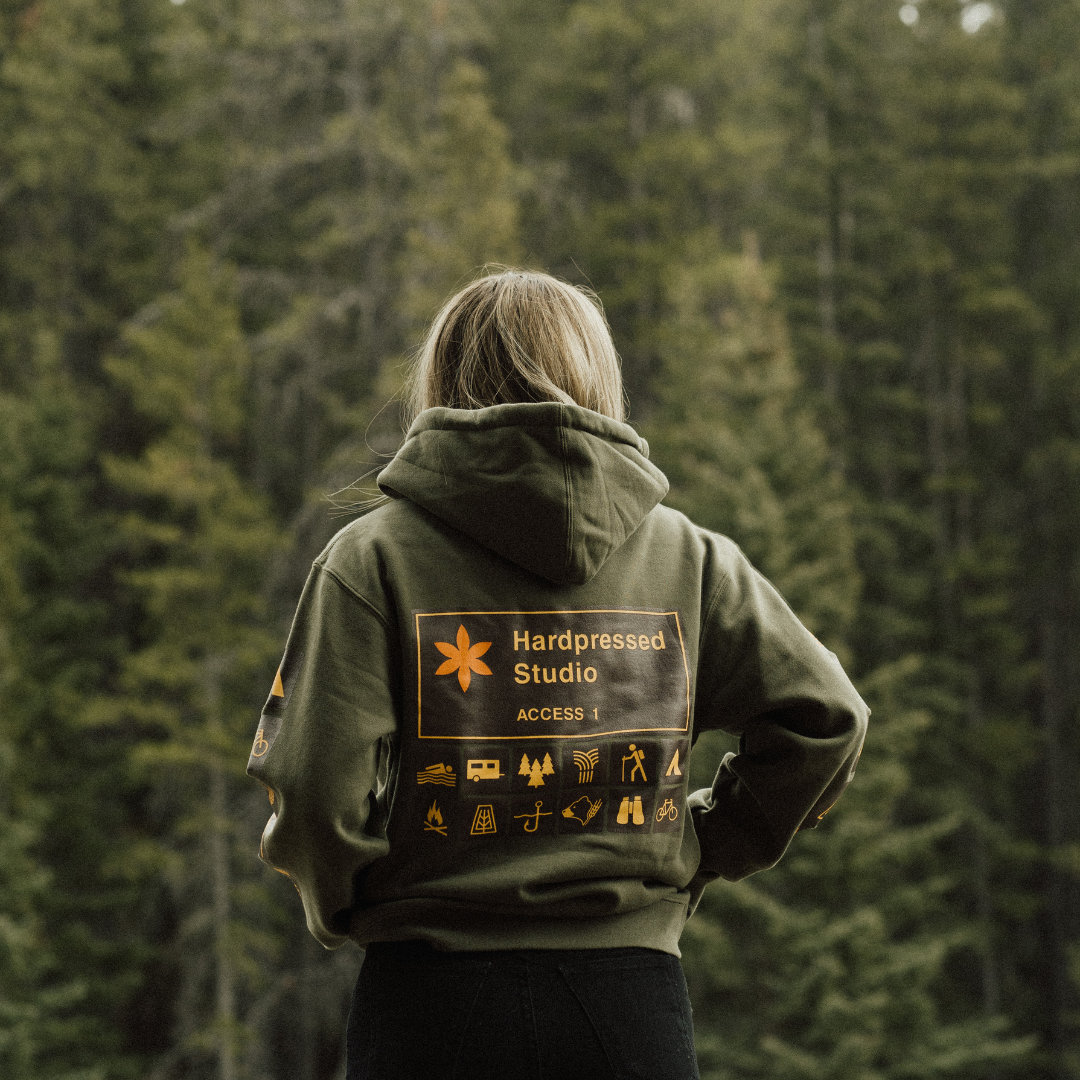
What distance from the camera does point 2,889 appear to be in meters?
13.5

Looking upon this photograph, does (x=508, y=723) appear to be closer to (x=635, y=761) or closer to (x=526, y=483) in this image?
(x=635, y=761)

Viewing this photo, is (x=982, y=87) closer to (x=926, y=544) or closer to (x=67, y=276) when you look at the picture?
(x=926, y=544)

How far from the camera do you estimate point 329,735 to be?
1.65 m

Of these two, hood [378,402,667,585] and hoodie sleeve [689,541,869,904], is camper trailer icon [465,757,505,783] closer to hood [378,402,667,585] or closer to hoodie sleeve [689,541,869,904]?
hood [378,402,667,585]

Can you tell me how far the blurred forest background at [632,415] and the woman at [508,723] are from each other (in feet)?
36.9

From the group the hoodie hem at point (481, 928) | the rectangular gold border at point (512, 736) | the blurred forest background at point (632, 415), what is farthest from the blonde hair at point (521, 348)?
the blurred forest background at point (632, 415)

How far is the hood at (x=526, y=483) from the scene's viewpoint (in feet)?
5.54

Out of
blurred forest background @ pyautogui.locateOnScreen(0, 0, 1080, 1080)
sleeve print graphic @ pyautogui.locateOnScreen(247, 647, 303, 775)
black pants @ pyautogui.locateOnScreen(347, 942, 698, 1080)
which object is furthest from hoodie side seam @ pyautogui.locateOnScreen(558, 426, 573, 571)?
blurred forest background @ pyautogui.locateOnScreen(0, 0, 1080, 1080)

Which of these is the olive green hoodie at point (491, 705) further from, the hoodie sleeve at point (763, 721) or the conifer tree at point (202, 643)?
the conifer tree at point (202, 643)

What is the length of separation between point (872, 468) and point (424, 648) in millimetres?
19679

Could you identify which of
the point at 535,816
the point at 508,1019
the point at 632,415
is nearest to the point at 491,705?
the point at 535,816

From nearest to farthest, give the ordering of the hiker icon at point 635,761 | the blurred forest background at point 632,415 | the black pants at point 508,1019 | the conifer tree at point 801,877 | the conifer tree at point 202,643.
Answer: the black pants at point 508,1019
the hiker icon at point 635,761
the conifer tree at point 801,877
the blurred forest background at point 632,415
the conifer tree at point 202,643

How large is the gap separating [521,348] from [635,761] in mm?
558

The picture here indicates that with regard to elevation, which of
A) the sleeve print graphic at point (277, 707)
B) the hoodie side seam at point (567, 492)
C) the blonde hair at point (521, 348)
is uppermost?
the blonde hair at point (521, 348)
